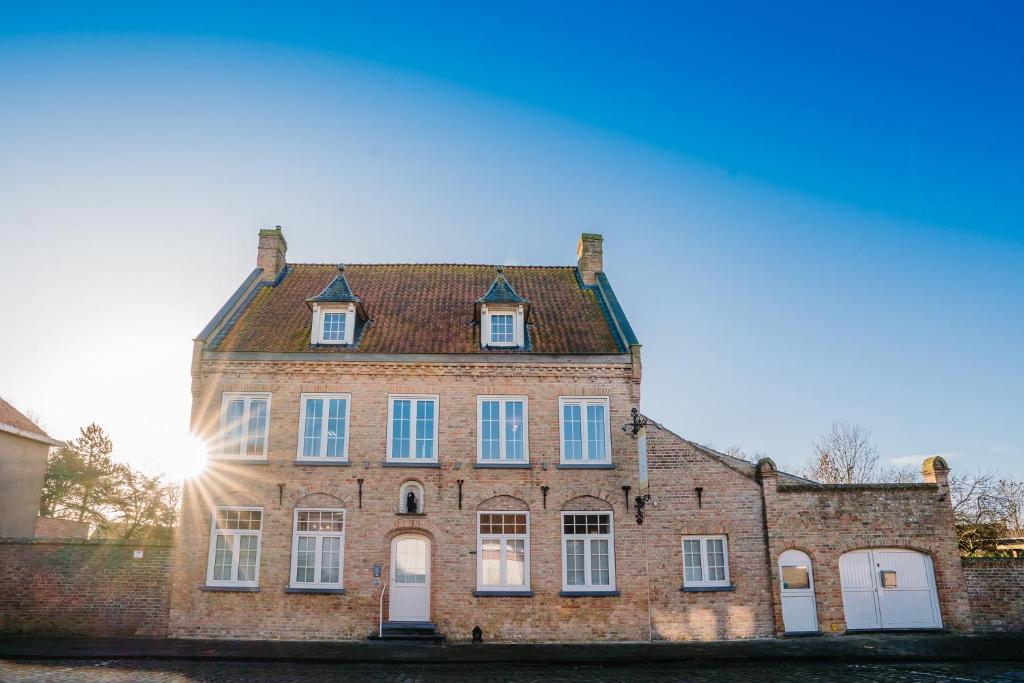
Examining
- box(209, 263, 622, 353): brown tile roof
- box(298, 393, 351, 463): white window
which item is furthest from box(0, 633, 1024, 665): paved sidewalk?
box(209, 263, 622, 353): brown tile roof

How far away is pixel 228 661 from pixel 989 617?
19.6 m

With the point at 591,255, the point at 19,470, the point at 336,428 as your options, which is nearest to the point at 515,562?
the point at 336,428

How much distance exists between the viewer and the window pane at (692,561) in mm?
18703

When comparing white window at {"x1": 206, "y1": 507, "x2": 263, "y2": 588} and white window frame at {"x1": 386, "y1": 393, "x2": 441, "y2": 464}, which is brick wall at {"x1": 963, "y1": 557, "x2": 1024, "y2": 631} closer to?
white window frame at {"x1": 386, "y1": 393, "x2": 441, "y2": 464}

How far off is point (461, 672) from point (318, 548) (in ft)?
19.9

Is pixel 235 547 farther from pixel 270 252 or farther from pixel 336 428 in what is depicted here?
pixel 270 252

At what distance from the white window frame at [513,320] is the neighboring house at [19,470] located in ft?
56.2

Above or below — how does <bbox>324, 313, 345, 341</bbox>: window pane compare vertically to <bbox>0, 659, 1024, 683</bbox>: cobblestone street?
above

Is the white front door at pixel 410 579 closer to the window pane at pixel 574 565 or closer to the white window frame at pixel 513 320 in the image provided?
the window pane at pixel 574 565

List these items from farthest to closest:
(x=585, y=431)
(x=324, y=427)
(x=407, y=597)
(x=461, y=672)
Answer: (x=585, y=431), (x=324, y=427), (x=407, y=597), (x=461, y=672)

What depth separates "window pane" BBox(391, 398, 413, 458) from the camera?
1919cm

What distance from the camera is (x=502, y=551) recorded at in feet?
61.0

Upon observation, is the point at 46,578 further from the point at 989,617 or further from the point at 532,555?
the point at 989,617

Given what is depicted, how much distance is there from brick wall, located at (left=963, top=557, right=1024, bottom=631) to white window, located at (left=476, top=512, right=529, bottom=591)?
12202 mm
